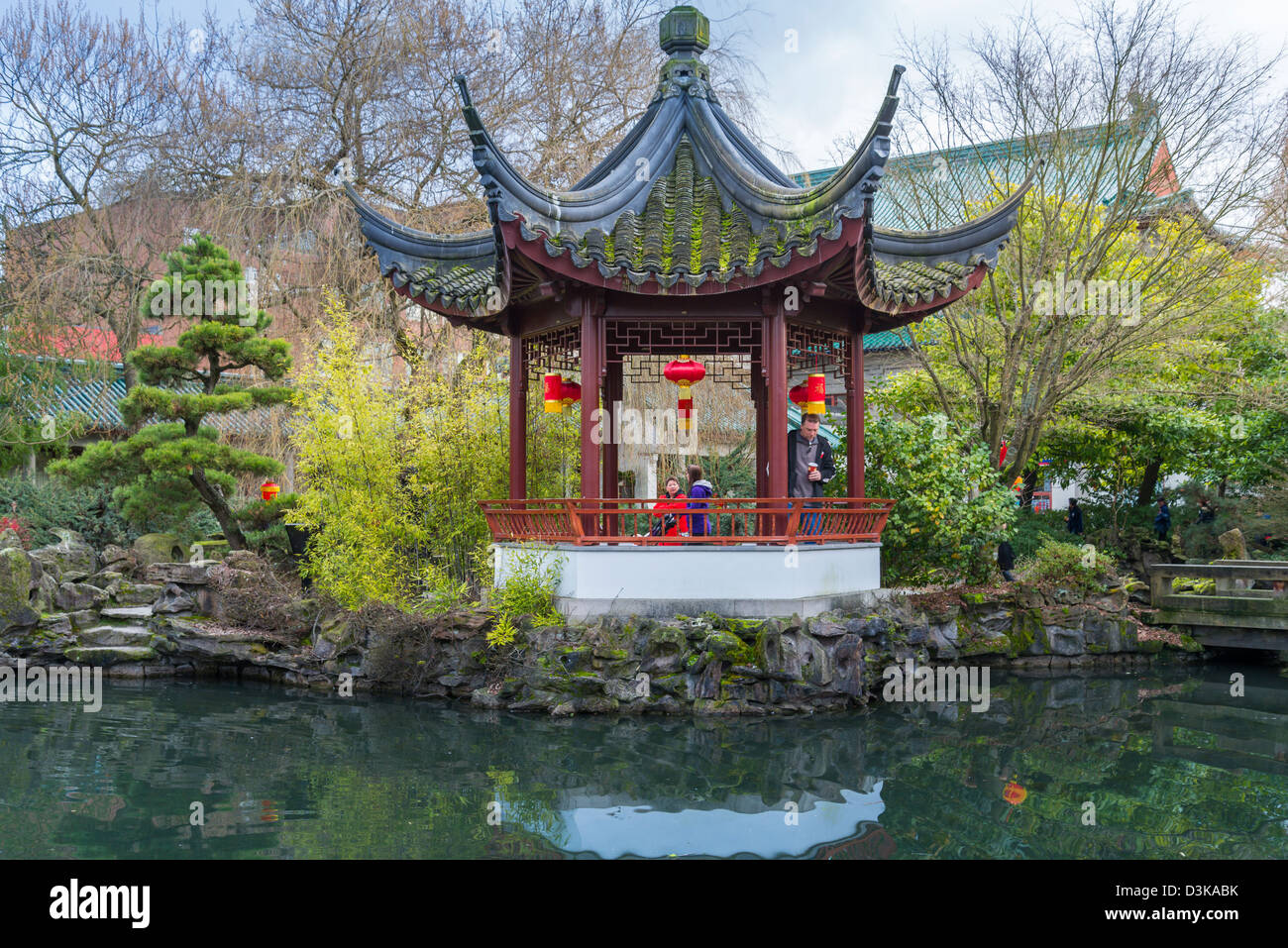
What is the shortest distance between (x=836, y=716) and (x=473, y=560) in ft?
13.9

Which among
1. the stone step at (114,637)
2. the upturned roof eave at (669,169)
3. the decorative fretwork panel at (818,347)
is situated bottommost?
the stone step at (114,637)

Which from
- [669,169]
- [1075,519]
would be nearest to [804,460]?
[669,169]

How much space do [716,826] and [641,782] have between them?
0.86 m

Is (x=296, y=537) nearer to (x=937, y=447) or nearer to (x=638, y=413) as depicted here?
(x=638, y=413)

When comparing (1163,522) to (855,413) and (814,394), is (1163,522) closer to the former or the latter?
(855,413)

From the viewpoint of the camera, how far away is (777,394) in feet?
27.2

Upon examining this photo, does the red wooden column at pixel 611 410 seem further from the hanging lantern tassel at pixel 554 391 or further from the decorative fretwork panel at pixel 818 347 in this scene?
the decorative fretwork panel at pixel 818 347

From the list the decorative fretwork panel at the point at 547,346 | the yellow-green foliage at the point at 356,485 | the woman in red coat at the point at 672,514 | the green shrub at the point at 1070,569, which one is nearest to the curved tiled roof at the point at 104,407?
the yellow-green foliage at the point at 356,485

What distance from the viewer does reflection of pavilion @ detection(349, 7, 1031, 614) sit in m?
7.84

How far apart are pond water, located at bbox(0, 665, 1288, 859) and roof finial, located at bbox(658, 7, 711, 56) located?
6.38 m

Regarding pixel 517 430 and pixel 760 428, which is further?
pixel 760 428

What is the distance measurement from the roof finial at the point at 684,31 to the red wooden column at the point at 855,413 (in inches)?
124

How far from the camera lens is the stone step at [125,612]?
10508 millimetres

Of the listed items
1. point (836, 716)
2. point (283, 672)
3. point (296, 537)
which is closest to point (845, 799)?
point (836, 716)
